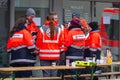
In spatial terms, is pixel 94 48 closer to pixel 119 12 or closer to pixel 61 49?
pixel 61 49

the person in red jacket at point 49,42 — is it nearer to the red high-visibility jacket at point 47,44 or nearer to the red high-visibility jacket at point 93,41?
the red high-visibility jacket at point 47,44

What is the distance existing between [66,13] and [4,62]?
255 centimetres

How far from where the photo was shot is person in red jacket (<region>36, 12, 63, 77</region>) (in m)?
9.66

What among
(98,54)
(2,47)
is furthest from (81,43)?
(2,47)

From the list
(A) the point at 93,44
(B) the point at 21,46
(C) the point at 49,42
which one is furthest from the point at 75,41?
(B) the point at 21,46

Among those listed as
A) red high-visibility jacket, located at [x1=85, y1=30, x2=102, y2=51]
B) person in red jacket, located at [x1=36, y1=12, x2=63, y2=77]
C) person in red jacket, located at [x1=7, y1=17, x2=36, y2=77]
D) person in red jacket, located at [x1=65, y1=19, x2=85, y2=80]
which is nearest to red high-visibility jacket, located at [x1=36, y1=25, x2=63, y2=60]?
person in red jacket, located at [x1=36, y1=12, x2=63, y2=77]

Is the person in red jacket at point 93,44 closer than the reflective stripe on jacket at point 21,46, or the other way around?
the reflective stripe on jacket at point 21,46

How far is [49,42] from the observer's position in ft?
31.8

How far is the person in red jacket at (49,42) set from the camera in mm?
9656

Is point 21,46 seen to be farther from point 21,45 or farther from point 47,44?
point 47,44

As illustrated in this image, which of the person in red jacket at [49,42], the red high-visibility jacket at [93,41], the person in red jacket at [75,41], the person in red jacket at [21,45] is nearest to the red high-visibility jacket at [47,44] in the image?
the person in red jacket at [49,42]

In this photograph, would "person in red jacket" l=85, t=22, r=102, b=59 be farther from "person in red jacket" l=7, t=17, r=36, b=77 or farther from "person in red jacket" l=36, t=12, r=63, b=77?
"person in red jacket" l=7, t=17, r=36, b=77

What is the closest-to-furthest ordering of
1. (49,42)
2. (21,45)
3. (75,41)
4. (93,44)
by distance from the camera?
(21,45) → (49,42) → (75,41) → (93,44)

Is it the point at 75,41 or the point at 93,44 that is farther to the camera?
the point at 93,44
